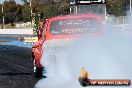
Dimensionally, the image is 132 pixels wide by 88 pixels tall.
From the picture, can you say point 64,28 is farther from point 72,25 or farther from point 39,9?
point 39,9

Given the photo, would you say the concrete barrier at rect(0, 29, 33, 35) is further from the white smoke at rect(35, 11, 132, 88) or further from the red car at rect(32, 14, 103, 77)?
the white smoke at rect(35, 11, 132, 88)

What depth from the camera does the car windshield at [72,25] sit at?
10.8m

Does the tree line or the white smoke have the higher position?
the white smoke

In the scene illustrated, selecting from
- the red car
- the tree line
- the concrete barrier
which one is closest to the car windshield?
the red car

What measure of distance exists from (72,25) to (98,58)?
157 inches

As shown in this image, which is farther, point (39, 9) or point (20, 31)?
point (39, 9)

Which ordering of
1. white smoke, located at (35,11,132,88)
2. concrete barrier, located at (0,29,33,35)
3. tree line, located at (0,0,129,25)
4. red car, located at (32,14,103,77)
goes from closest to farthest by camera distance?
white smoke, located at (35,11,132,88), red car, located at (32,14,103,77), concrete barrier, located at (0,29,33,35), tree line, located at (0,0,129,25)

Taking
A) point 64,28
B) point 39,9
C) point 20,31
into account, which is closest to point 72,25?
point 64,28

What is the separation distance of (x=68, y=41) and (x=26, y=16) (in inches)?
3350

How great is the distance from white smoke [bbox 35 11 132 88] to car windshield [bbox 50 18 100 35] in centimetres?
200

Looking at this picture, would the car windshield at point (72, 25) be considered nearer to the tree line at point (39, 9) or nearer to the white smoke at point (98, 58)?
the white smoke at point (98, 58)

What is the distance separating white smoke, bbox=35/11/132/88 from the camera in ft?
23.7

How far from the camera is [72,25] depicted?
11.4 meters

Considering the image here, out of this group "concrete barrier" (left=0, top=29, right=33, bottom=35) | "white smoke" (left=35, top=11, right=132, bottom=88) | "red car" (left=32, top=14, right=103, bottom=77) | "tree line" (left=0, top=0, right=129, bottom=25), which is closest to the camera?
"white smoke" (left=35, top=11, right=132, bottom=88)
